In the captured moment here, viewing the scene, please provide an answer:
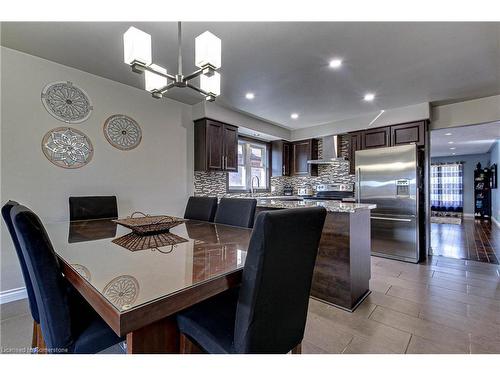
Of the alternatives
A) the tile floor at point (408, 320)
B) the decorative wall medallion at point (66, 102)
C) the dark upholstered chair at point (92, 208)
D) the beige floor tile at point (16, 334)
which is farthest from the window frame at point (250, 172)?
the beige floor tile at point (16, 334)

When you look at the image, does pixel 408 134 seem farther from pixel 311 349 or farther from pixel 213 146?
Answer: pixel 311 349

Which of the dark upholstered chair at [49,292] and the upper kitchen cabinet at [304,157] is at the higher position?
the upper kitchen cabinet at [304,157]

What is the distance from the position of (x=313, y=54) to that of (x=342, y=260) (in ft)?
6.59

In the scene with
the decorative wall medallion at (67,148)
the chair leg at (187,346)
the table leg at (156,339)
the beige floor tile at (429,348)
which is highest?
the decorative wall medallion at (67,148)

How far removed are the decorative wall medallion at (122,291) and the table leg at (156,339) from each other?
0.58 feet

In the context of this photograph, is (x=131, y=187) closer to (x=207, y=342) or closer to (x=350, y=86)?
(x=207, y=342)

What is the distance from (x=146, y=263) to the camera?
1.06m

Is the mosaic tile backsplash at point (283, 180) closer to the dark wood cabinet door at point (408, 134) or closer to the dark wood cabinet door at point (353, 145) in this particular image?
the dark wood cabinet door at point (353, 145)

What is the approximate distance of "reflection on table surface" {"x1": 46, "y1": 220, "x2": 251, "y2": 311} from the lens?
2.61 ft

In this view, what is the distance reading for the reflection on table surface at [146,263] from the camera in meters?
0.79

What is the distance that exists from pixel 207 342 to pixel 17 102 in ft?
9.78

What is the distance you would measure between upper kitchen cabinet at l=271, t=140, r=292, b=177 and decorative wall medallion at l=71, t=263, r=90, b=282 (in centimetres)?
466
